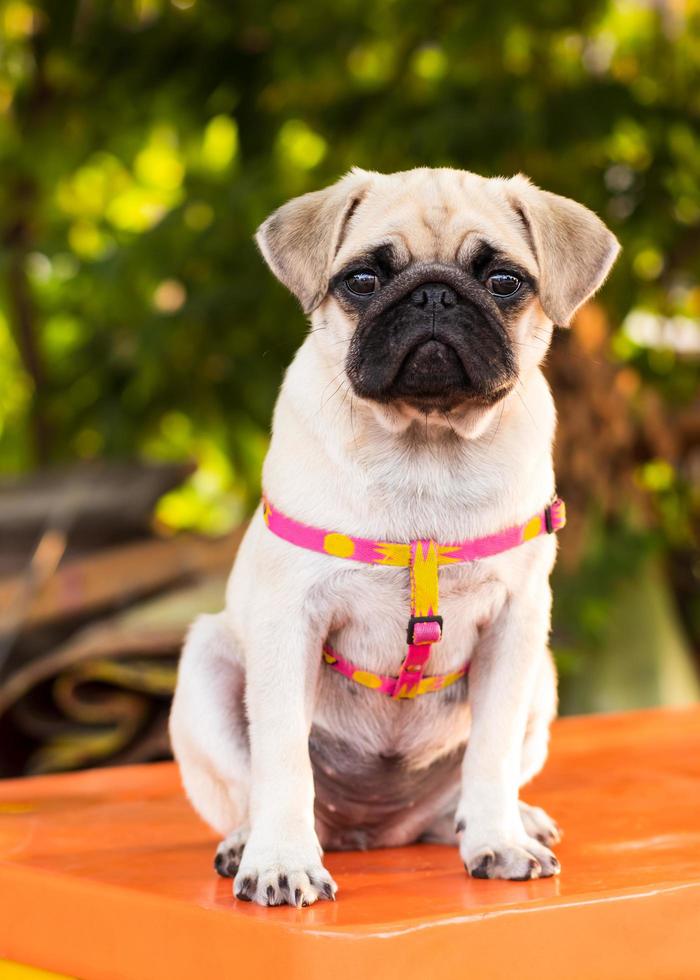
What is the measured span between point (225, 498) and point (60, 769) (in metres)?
2.79

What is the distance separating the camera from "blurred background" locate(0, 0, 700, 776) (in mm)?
4789

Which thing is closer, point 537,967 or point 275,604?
point 537,967

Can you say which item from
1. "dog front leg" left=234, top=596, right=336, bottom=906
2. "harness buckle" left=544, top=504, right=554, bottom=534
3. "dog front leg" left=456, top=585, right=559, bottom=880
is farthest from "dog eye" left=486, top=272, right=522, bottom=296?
"dog front leg" left=234, top=596, right=336, bottom=906

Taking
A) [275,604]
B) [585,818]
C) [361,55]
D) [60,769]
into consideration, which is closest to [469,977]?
[275,604]

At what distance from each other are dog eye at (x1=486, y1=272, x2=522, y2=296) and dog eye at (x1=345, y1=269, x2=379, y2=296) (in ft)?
0.64

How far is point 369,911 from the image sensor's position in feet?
6.10

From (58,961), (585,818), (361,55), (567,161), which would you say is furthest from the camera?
(361,55)

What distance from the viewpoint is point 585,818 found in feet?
8.48

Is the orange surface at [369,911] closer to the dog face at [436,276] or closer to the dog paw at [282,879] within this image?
the dog paw at [282,879]

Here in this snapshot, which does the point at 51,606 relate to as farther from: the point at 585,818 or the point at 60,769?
the point at 585,818

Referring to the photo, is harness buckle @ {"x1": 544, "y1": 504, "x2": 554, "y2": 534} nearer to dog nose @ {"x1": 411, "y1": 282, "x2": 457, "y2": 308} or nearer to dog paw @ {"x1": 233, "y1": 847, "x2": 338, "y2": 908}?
dog nose @ {"x1": 411, "y1": 282, "x2": 457, "y2": 308}

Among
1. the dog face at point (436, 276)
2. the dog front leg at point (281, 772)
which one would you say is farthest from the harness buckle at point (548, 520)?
the dog front leg at point (281, 772)

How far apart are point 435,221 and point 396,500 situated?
1.58 feet

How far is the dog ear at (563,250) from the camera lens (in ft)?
7.13
